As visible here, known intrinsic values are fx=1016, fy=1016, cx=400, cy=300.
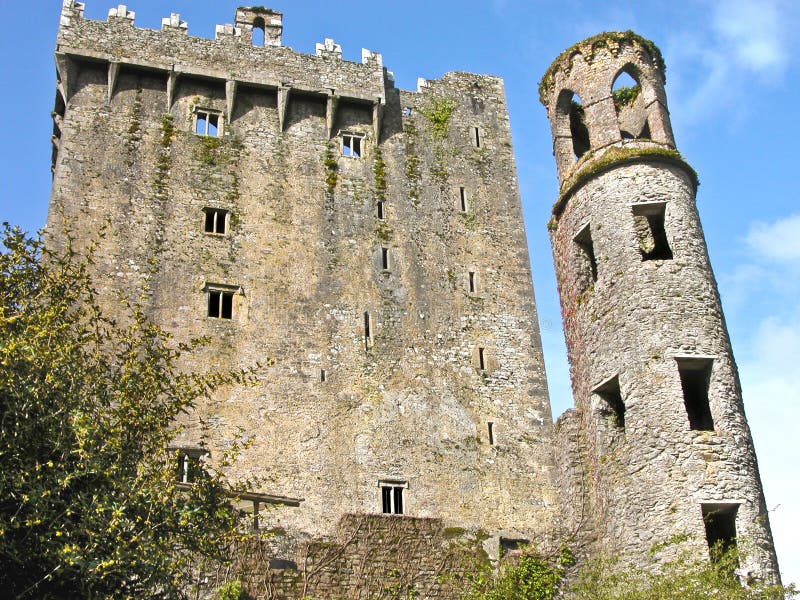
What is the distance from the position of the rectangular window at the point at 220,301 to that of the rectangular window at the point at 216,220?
1.78 meters

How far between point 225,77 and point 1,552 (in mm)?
18242

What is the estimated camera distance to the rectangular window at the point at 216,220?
26422mm

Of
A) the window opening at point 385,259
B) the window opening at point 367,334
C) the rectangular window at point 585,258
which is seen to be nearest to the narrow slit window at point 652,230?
the rectangular window at point 585,258

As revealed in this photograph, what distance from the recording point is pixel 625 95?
26750 millimetres

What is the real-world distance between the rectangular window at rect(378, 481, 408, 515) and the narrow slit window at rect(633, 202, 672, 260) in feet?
25.5

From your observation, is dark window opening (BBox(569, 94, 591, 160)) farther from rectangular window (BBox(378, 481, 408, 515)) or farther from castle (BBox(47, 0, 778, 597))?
rectangular window (BBox(378, 481, 408, 515))

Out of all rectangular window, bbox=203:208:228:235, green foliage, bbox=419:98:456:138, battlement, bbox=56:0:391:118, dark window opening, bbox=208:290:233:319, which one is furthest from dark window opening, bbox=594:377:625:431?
battlement, bbox=56:0:391:118

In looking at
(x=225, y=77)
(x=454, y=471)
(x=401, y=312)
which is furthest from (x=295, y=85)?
(x=454, y=471)

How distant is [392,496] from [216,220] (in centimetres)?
857

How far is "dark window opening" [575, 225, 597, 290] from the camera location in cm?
2356

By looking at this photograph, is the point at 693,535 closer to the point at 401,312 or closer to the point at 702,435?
the point at 702,435

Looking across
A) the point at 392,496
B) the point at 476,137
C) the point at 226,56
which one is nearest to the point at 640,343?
the point at 392,496

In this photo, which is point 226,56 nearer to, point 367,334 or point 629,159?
point 367,334

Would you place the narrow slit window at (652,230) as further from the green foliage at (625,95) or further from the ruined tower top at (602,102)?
the green foliage at (625,95)
